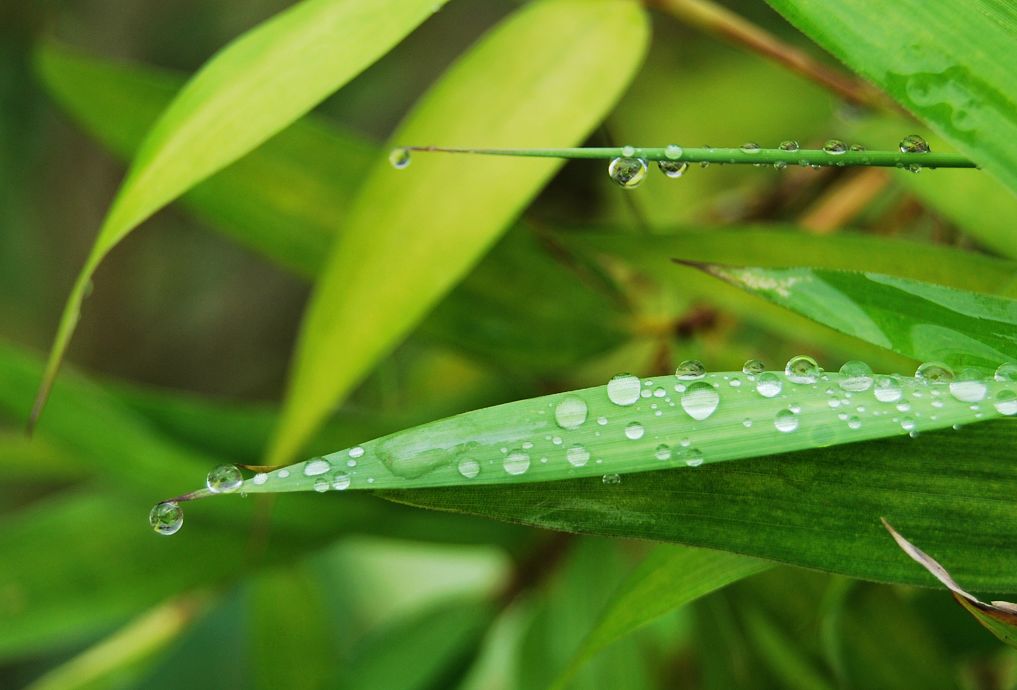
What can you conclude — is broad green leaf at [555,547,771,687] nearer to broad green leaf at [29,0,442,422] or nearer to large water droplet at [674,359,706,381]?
large water droplet at [674,359,706,381]

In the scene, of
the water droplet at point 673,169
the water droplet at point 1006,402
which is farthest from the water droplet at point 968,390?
the water droplet at point 673,169

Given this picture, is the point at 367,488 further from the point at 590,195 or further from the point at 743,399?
the point at 590,195

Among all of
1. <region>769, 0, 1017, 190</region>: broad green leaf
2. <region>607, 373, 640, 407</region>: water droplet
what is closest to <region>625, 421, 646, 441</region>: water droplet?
<region>607, 373, 640, 407</region>: water droplet

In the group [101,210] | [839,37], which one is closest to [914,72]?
[839,37]

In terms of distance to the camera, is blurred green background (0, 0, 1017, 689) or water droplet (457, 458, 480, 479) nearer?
water droplet (457, 458, 480, 479)

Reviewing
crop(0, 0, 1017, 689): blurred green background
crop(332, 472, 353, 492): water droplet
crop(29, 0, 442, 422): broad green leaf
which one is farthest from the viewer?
crop(0, 0, 1017, 689): blurred green background

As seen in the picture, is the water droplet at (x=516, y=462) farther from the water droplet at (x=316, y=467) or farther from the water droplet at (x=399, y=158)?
the water droplet at (x=399, y=158)

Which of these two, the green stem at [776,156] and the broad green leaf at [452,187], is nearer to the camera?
the green stem at [776,156]
